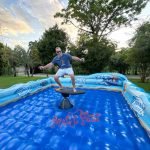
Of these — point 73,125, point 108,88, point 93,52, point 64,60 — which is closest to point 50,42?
point 93,52

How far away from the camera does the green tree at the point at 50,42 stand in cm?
1444

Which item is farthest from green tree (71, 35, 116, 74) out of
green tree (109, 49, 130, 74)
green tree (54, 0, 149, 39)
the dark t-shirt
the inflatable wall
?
green tree (109, 49, 130, 74)

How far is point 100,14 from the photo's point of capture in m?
13.8

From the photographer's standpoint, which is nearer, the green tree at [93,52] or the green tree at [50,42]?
the green tree at [93,52]

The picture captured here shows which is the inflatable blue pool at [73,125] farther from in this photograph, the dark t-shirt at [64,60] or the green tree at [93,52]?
the green tree at [93,52]

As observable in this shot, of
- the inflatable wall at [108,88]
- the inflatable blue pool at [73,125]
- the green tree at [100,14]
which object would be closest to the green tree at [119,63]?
the green tree at [100,14]

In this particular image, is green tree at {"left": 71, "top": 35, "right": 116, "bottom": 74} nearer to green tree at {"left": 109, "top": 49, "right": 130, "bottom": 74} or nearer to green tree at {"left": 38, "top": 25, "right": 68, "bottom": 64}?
green tree at {"left": 38, "top": 25, "right": 68, "bottom": 64}

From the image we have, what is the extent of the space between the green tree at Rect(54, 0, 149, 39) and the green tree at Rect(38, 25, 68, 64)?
1254 millimetres

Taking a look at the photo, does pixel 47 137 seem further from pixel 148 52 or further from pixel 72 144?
pixel 148 52

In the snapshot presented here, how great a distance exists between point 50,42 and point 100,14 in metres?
4.81

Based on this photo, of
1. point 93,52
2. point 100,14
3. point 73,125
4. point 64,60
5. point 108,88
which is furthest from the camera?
point 100,14

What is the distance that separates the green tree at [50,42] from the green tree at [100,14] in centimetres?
125

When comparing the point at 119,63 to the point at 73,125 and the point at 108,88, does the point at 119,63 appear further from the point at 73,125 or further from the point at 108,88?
the point at 73,125

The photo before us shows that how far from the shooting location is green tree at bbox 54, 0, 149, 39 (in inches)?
533
